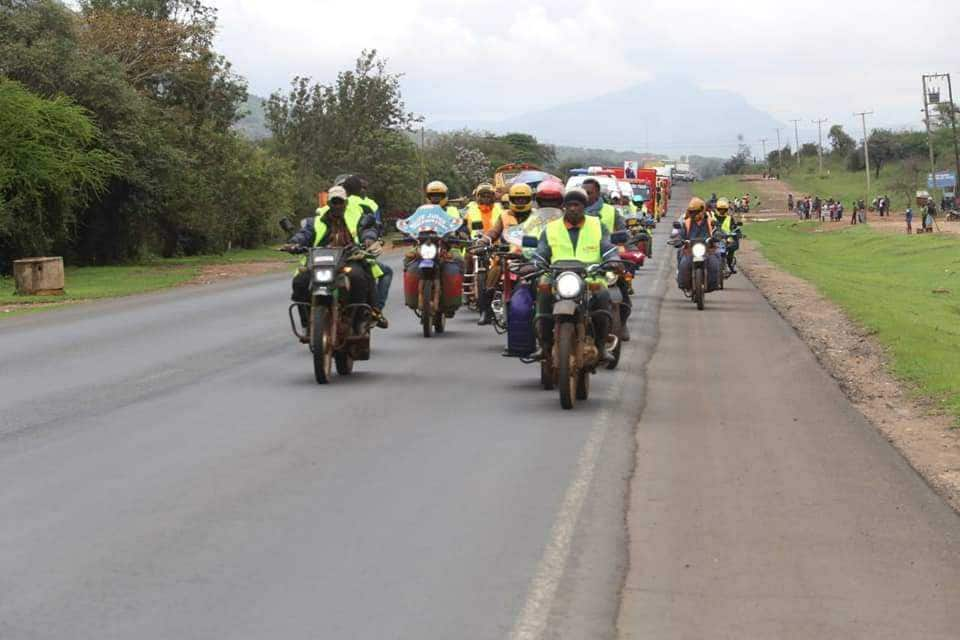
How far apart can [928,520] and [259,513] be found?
3797mm

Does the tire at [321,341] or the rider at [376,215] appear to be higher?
the rider at [376,215]

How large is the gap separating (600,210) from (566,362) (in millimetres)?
3595

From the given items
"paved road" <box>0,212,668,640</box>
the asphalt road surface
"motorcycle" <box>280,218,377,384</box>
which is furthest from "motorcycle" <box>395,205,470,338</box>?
"motorcycle" <box>280,218,377,384</box>

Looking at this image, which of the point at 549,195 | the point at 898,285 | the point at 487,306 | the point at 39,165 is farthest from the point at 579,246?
the point at 898,285

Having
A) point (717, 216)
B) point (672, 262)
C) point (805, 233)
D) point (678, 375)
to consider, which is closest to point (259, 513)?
point (678, 375)

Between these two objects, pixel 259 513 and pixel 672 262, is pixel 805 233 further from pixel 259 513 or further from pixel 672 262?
pixel 259 513

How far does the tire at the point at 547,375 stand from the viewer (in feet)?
44.0

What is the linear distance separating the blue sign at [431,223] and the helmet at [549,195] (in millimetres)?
4419

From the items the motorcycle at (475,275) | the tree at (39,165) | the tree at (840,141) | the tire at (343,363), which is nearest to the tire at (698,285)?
the motorcycle at (475,275)

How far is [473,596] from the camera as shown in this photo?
658cm

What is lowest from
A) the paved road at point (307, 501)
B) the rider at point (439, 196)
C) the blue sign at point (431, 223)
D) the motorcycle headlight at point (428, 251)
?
the paved road at point (307, 501)

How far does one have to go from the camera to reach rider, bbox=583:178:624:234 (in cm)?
1494

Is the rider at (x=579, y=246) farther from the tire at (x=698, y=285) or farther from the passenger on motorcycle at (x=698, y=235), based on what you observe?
the passenger on motorcycle at (x=698, y=235)

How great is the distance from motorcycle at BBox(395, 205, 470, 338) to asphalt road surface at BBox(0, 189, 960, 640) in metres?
3.07
